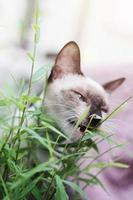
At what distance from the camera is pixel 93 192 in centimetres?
108

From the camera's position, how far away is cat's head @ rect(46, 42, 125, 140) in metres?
1.02

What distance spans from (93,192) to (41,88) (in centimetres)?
33

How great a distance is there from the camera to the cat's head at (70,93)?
1.02 m

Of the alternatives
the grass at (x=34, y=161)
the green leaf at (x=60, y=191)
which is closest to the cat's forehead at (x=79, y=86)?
the grass at (x=34, y=161)

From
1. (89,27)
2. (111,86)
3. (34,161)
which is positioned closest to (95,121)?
(34,161)

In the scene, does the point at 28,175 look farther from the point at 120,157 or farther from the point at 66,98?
the point at 120,157

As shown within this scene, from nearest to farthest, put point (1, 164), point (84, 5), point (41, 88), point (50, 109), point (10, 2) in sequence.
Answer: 1. point (1, 164)
2. point (50, 109)
3. point (41, 88)
4. point (10, 2)
5. point (84, 5)

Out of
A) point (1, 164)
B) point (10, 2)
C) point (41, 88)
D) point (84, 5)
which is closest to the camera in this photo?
point (1, 164)

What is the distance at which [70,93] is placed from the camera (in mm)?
1094

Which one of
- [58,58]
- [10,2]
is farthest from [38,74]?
[10,2]

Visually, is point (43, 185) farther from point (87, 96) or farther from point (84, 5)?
point (84, 5)

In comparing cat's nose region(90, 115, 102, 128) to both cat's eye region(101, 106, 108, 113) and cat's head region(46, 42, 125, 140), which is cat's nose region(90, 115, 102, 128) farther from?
cat's eye region(101, 106, 108, 113)

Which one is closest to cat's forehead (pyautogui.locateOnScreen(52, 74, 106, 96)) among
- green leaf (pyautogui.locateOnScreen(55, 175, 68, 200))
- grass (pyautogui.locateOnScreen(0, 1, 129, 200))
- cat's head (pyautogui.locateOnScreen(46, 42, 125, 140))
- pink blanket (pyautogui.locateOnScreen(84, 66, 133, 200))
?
cat's head (pyautogui.locateOnScreen(46, 42, 125, 140))

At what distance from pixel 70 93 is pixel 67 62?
0.08 meters
